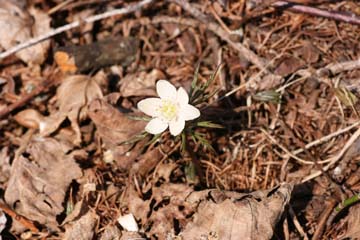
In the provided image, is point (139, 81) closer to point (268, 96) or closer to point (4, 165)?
point (268, 96)

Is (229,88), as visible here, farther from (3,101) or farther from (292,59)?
(3,101)

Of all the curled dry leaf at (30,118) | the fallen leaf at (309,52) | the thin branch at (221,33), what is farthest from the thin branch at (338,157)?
the curled dry leaf at (30,118)

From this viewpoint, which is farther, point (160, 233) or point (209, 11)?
point (209, 11)

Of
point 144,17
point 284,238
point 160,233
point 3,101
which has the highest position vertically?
point 144,17

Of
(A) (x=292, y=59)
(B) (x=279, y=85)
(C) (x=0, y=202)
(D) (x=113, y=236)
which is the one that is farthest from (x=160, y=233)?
(A) (x=292, y=59)

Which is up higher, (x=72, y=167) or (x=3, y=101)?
(x=3, y=101)

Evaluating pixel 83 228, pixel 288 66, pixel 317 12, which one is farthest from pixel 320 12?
pixel 83 228

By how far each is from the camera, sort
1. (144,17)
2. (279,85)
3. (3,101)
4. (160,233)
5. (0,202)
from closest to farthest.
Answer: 1. (160,233)
2. (0,202)
3. (279,85)
4. (3,101)
5. (144,17)
